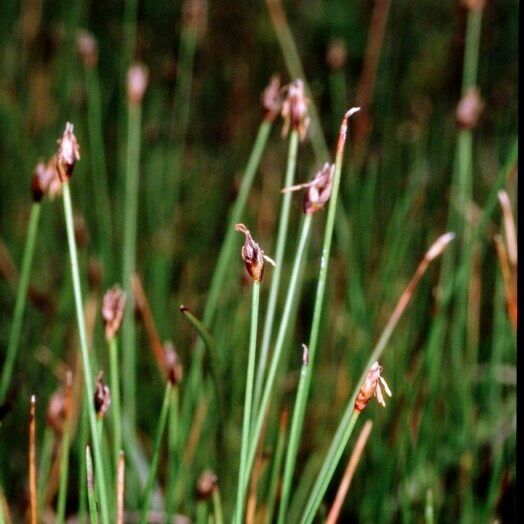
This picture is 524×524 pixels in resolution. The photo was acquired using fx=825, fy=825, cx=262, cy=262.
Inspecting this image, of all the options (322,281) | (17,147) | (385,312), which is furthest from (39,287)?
(322,281)

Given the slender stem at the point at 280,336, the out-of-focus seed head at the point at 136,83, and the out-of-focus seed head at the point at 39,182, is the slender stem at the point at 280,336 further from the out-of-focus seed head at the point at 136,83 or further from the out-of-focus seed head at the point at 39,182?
the out-of-focus seed head at the point at 136,83

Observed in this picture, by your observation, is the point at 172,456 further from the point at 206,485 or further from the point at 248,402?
the point at 248,402

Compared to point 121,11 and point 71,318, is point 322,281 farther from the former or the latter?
point 121,11

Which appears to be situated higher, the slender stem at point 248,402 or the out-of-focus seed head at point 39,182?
the out-of-focus seed head at point 39,182

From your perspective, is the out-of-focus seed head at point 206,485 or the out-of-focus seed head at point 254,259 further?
the out-of-focus seed head at point 206,485

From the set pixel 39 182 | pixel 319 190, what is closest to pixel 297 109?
pixel 319 190

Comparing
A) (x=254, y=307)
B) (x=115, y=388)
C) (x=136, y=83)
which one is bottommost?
(x=115, y=388)

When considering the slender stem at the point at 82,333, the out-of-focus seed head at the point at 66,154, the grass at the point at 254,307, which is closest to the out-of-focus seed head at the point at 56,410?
the grass at the point at 254,307

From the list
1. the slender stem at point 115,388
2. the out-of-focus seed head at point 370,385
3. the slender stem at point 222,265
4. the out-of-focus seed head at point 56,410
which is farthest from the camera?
the slender stem at point 222,265

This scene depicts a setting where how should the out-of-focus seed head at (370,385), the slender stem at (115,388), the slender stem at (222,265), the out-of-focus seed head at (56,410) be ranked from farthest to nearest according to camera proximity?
the slender stem at (222,265) → the out-of-focus seed head at (56,410) → the slender stem at (115,388) → the out-of-focus seed head at (370,385)
